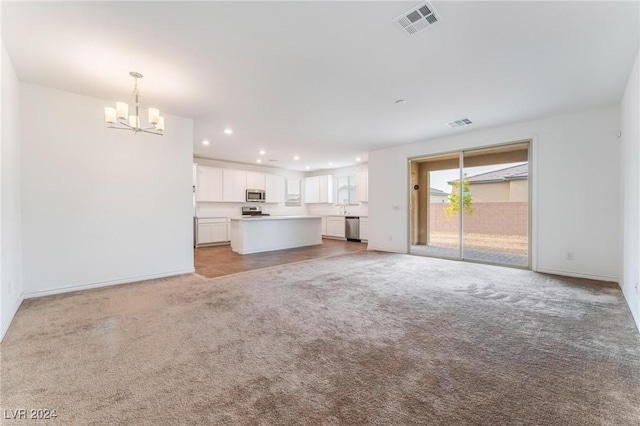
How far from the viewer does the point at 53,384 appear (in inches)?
66.3

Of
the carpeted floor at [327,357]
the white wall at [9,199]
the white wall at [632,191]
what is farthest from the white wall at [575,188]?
the white wall at [9,199]

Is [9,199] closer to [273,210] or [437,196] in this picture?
[273,210]

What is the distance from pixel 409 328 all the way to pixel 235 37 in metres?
3.19

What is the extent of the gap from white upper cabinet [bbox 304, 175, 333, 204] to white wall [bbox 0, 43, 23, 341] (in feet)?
26.0

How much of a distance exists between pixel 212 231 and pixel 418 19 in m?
7.74

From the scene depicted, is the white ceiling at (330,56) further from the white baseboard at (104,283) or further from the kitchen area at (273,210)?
the kitchen area at (273,210)

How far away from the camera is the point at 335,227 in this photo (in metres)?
9.78

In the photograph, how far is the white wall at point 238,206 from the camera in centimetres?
835

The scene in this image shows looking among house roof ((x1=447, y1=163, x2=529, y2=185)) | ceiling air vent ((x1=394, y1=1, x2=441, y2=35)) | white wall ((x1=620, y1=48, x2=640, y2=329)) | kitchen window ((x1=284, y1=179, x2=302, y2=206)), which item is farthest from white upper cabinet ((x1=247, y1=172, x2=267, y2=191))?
white wall ((x1=620, y1=48, x2=640, y2=329))

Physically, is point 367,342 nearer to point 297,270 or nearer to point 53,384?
point 53,384

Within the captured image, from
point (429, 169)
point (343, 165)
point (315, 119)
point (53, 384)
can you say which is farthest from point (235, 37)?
point (343, 165)

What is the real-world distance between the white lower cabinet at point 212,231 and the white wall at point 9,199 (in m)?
4.81

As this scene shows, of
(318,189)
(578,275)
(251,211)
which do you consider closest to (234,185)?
(251,211)

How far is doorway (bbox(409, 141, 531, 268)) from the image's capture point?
5480mm
